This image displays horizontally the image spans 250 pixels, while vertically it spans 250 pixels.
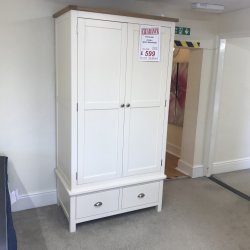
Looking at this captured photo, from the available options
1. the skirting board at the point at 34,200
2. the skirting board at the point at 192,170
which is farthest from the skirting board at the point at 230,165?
the skirting board at the point at 34,200

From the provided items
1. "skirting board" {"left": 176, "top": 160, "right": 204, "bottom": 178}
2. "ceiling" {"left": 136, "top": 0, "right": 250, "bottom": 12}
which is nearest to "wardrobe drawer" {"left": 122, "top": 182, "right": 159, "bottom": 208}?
"skirting board" {"left": 176, "top": 160, "right": 204, "bottom": 178}

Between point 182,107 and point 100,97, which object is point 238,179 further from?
point 100,97

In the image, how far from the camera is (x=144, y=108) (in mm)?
2865

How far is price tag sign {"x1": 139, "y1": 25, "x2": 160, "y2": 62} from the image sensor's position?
2689 millimetres

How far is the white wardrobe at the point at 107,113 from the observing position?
252cm

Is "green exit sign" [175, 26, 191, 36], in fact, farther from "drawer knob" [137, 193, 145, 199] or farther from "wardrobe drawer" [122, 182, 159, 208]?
"drawer knob" [137, 193, 145, 199]

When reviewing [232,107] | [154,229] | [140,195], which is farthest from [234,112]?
[154,229]

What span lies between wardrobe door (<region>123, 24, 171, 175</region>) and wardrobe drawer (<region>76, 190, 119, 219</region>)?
0.28 m

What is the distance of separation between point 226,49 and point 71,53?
237 centimetres

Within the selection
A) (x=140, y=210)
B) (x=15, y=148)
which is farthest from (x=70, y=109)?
(x=140, y=210)

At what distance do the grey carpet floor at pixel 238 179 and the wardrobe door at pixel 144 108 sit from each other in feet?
4.91

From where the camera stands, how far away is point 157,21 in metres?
2.72

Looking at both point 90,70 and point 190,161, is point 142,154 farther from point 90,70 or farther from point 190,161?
point 190,161

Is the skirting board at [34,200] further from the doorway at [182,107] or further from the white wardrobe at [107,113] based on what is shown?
the doorway at [182,107]
